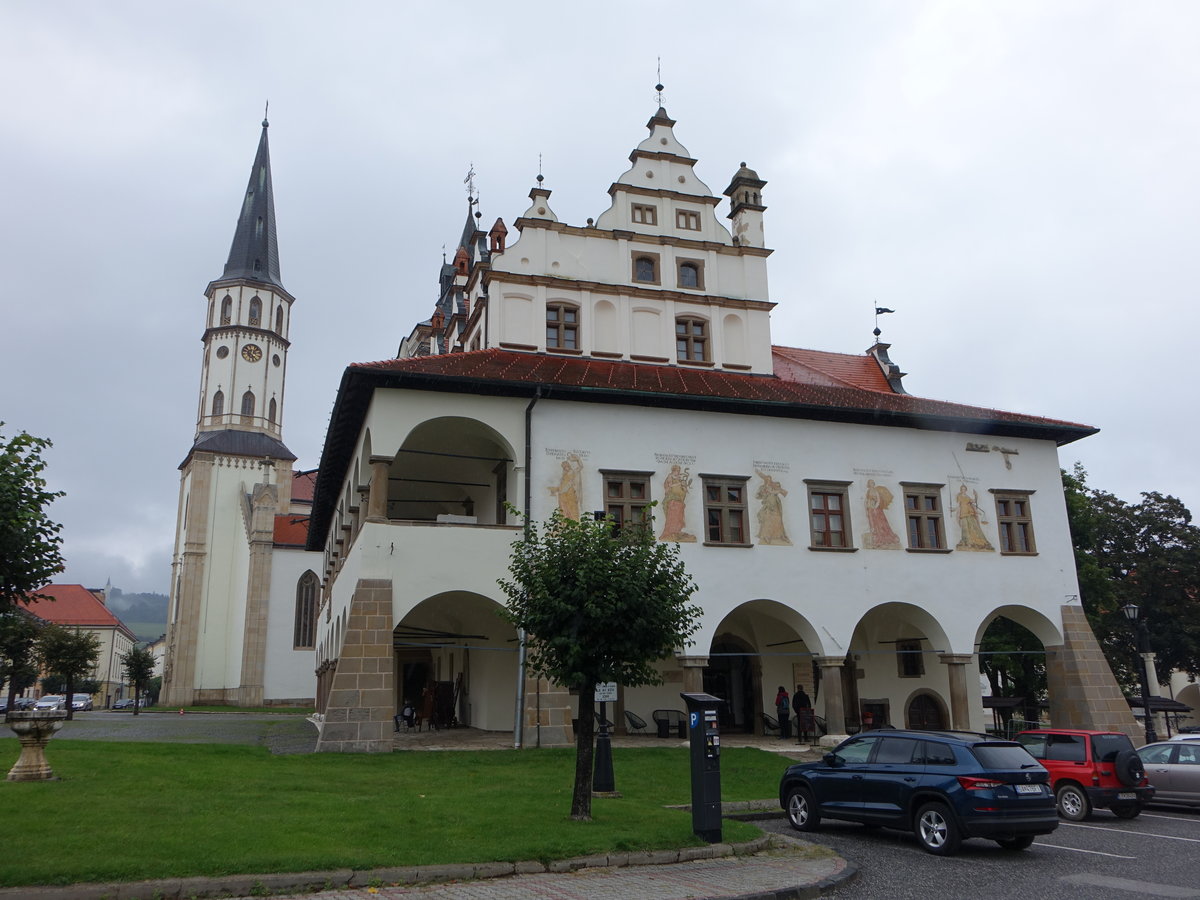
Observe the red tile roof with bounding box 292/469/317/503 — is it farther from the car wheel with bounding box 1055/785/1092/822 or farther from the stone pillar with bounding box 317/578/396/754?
the car wheel with bounding box 1055/785/1092/822

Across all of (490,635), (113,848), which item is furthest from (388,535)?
(113,848)

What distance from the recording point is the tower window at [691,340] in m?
28.8

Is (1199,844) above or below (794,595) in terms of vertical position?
below

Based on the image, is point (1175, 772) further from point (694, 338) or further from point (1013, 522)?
point (694, 338)

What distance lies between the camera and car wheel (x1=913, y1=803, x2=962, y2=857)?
11450mm

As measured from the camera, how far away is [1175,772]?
16.3 m

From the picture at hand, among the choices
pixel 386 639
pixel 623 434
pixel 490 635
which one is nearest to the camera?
Result: pixel 386 639

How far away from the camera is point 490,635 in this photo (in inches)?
1063

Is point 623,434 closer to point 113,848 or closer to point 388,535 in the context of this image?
point 388,535

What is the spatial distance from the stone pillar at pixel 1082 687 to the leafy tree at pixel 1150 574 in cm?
1315

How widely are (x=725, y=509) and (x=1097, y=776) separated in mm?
11602

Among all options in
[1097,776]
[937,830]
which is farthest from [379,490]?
[1097,776]

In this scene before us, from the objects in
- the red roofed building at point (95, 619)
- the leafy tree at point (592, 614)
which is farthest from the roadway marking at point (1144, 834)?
the red roofed building at point (95, 619)

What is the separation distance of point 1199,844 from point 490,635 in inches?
711
